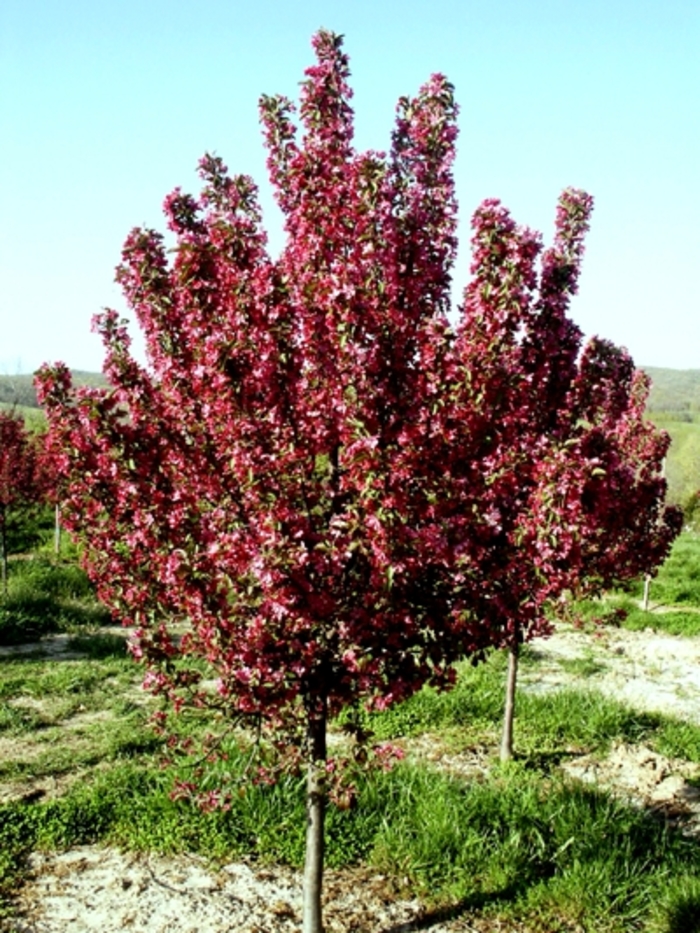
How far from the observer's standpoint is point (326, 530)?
3994 millimetres

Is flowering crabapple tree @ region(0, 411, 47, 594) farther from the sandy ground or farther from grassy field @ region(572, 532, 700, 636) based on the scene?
grassy field @ region(572, 532, 700, 636)

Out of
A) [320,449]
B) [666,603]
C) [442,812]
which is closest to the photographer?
[320,449]

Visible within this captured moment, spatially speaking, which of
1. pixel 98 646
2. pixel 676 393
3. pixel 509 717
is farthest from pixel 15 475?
pixel 676 393

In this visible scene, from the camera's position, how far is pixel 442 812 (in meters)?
6.34

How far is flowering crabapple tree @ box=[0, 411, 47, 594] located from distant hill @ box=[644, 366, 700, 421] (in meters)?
79.8

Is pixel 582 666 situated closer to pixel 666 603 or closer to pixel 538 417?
pixel 666 603

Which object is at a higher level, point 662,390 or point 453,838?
point 662,390

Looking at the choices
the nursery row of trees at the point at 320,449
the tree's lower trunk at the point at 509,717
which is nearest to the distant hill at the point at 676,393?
the tree's lower trunk at the point at 509,717

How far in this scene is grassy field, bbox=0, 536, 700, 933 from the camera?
564cm

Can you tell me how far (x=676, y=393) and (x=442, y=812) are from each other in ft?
528

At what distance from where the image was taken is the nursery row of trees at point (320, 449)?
388 centimetres

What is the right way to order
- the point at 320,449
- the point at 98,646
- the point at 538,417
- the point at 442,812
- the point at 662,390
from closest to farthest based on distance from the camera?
the point at 320,449 → the point at 538,417 → the point at 442,812 → the point at 98,646 → the point at 662,390

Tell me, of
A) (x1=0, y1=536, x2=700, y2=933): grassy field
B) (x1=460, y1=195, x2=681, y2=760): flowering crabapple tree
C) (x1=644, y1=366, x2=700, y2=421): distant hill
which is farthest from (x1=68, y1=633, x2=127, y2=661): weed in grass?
(x1=644, y1=366, x2=700, y2=421): distant hill

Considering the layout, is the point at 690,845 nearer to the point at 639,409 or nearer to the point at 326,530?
the point at 326,530
